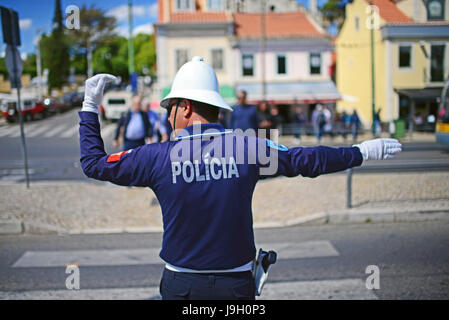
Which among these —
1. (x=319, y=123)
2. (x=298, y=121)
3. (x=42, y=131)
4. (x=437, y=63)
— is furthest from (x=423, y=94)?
(x=298, y=121)

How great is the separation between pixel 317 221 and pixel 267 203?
4.43ft

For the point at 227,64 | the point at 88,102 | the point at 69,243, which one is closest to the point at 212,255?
the point at 88,102

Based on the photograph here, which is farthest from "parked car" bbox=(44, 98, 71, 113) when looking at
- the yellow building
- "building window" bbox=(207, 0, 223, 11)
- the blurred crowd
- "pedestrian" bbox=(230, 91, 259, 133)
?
"building window" bbox=(207, 0, 223, 11)

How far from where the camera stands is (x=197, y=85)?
245 centimetres

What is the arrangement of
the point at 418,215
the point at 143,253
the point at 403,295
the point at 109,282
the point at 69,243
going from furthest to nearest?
1. the point at 418,215
2. the point at 69,243
3. the point at 143,253
4. the point at 109,282
5. the point at 403,295

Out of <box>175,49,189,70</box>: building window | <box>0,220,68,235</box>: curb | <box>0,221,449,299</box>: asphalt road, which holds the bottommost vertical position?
<box>0,221,449,299</box>: asphalt road

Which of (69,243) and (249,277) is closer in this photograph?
(249,277)

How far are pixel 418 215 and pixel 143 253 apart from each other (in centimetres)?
419

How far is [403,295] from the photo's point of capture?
14.6 feet

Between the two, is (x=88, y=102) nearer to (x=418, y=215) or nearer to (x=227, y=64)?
(x=418, y=215)

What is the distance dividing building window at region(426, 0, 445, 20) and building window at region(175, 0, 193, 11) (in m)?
23.4

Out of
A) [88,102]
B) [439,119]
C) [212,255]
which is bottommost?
[212,255]

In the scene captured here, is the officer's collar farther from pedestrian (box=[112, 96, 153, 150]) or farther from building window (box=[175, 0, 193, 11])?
building window (box=[175, 0, 193, 11])

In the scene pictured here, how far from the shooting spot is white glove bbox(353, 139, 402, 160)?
2.48 meters
